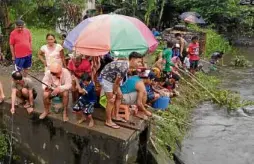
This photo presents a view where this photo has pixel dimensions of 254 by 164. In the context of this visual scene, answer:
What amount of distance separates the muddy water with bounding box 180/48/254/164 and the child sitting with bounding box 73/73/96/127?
9.86ft

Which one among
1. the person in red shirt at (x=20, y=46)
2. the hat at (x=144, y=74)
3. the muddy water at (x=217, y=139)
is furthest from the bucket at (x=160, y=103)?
the person in red shirt at (x=20, y=46)

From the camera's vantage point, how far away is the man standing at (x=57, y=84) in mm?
6539

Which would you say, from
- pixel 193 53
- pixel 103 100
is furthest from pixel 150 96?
pixel 193 53

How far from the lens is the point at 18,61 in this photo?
931cm

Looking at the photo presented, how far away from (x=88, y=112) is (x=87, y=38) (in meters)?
1.29

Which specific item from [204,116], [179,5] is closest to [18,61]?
[204,116]

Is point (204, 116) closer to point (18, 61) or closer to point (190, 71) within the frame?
point (190, 71)

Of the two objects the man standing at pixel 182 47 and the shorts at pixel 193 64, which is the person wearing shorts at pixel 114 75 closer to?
the man standing at pixel 182 47

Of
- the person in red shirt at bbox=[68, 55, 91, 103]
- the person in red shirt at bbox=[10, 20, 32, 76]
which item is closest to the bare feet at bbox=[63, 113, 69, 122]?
the person in red shirt at bbox=[68, 55, 91, 103]

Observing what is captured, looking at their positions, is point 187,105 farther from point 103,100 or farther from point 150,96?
point 103,100

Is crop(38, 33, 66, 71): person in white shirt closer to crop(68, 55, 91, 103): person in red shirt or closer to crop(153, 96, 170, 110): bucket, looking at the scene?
crop(68, 55, 91, 103): person in red shirt

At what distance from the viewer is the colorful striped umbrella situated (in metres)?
6.28

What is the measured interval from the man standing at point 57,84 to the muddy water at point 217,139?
339 centimetres

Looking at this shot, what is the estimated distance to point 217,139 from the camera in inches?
376
